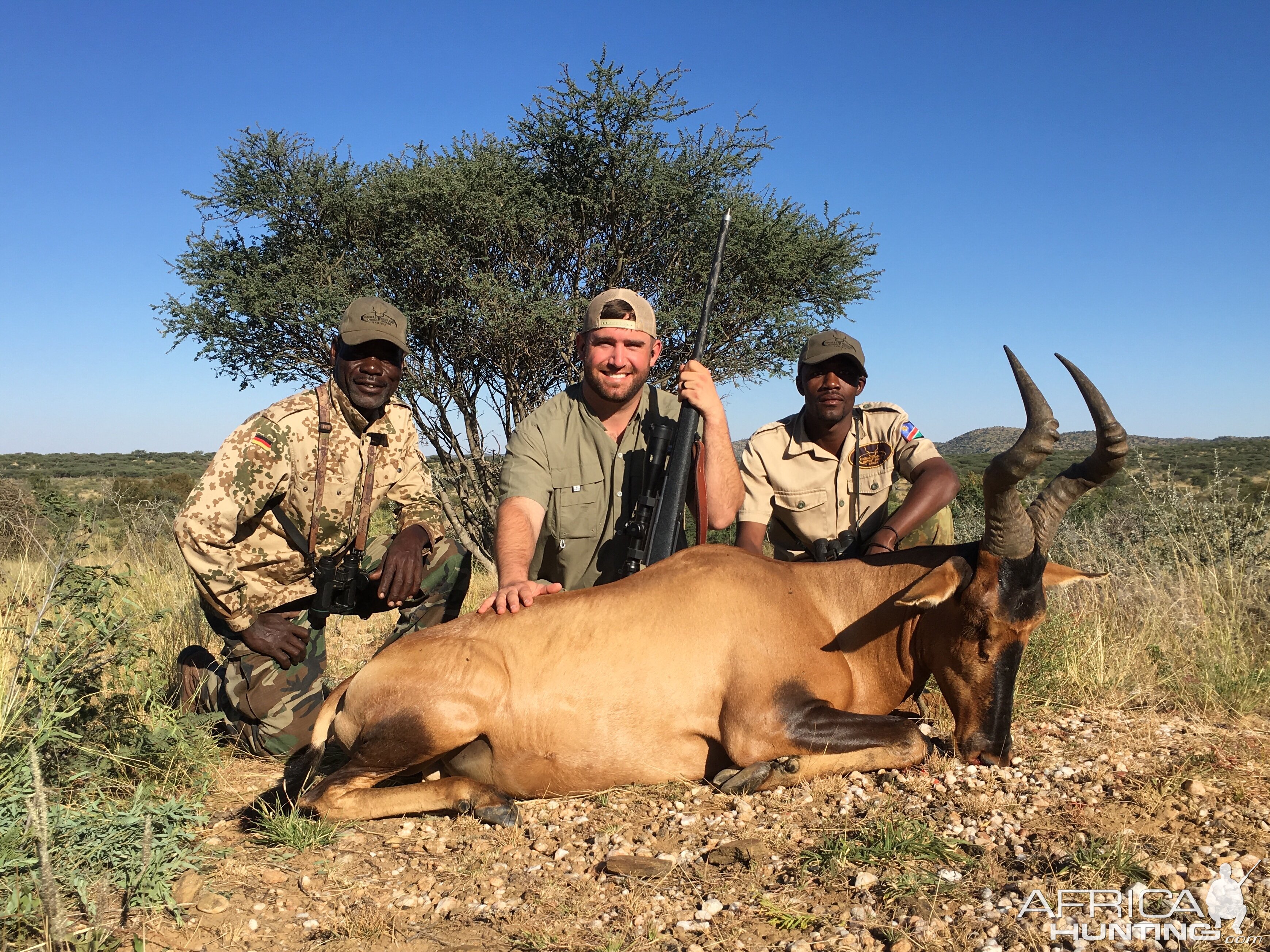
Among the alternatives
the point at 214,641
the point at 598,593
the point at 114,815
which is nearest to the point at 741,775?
the point at 598,593

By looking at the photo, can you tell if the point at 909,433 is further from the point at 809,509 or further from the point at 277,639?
the point at 277,639

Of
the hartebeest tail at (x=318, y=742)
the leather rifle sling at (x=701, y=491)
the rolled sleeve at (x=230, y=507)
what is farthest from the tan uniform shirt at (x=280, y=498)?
the leather rifle sling at (x=701, y=491)

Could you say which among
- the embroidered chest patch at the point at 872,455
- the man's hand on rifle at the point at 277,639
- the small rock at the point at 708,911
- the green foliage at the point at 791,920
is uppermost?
the embroidered chest patch at the point at 872,455

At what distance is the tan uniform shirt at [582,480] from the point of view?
582 cm

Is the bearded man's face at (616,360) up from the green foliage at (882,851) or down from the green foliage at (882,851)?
up

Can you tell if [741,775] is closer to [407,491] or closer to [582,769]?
[582,769]

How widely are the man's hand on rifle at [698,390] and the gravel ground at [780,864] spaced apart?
91.1 inches

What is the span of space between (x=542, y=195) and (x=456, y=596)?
7144 mm

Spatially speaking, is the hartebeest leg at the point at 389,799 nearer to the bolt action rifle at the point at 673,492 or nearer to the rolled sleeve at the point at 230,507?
the rolled sleeve at the point at 230,507

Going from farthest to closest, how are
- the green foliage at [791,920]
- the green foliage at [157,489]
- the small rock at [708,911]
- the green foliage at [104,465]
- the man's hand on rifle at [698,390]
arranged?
the green foliage at [104,465] < the green foliage at [157,489] < the man's hand on rifle at [698,390] < the small rock at [708,911] < the green foliage at [791,920]

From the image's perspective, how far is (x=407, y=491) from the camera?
6.19m

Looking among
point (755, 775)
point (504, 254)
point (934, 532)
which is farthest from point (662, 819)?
point (504, 254)

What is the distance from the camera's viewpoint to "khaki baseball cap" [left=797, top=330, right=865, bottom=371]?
6.25m

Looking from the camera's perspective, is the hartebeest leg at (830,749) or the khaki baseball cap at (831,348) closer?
the hartebeest leg at (830,749)
